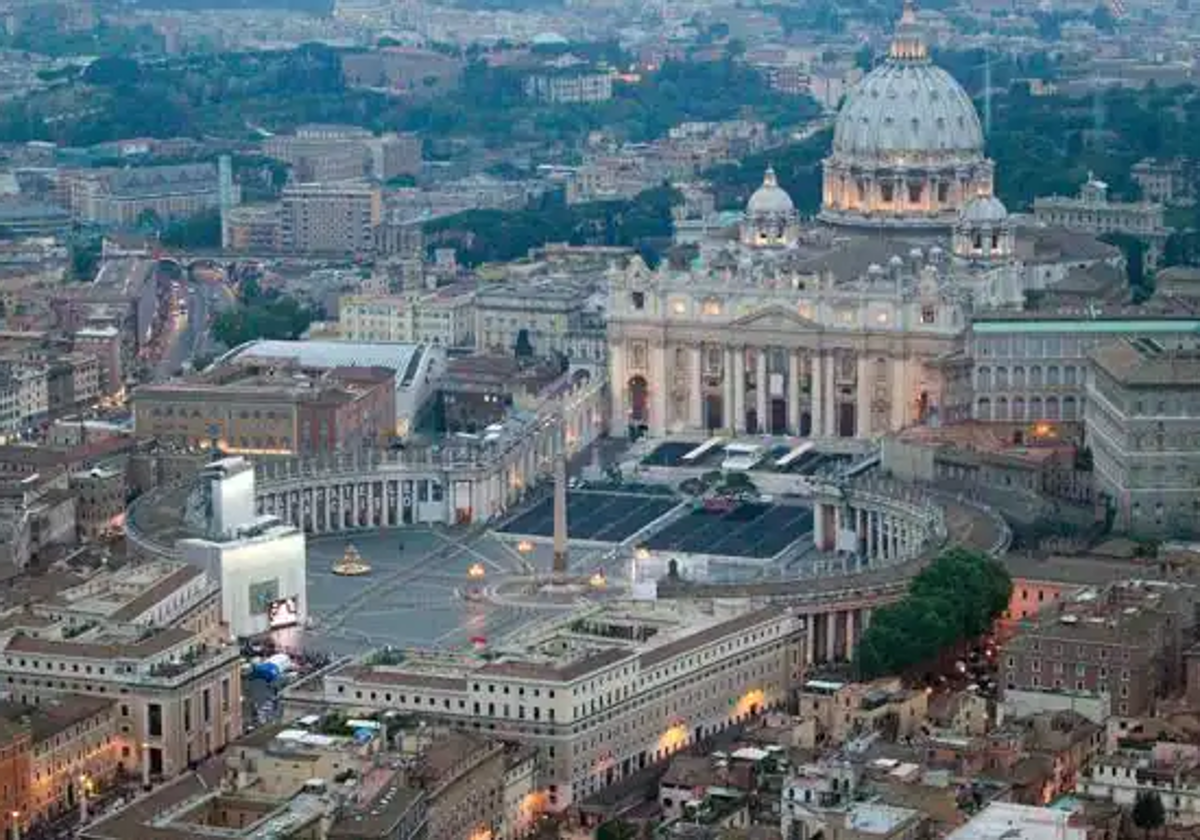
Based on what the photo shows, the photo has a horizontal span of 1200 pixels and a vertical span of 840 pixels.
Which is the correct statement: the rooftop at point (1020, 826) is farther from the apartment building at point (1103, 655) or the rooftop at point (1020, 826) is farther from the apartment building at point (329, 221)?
the apartment building at point (329, 221)

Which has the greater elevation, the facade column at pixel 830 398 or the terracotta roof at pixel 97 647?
the terracotta roof at pixel 97 647

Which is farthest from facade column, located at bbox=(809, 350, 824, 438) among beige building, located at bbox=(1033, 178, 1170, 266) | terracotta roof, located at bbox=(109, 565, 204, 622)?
terracotta roof, located at bbox=(109, 565, 204, 622)

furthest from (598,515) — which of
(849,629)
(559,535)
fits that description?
(849,629)

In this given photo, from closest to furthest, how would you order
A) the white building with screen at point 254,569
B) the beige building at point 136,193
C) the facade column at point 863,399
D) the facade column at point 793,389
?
the white building with screen at point 254,569
the facade column at point 863,399
the facade column at point 793,389
the beige building at point 136,193

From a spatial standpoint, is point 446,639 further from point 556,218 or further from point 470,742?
point 556,218

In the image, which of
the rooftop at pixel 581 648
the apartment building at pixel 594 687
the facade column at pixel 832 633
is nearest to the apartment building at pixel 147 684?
the apartment building at pixel 594 687

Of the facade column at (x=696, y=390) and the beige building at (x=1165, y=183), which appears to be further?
the beige building at (x=1165, y=183)

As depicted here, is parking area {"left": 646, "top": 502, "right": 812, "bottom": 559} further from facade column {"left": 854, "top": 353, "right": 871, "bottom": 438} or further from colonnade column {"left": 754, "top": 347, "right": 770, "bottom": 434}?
colonnade column {"left": 754, "top": 347, "right": 770, "bottom": 434}

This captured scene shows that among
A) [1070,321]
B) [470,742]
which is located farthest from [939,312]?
[470,742]
